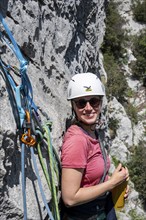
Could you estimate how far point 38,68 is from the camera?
354 cm

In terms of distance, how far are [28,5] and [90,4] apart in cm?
333

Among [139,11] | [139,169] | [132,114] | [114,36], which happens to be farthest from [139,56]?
[139,169]

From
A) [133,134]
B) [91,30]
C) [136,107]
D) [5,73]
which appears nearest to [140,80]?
[136,107]

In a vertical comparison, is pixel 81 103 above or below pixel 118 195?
above

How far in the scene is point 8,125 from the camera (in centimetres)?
248

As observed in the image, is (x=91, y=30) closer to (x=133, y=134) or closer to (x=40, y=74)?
(x=40, y=74)

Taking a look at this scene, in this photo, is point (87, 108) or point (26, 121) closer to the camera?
point (26, 121)

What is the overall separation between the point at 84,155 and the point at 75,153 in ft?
0.26

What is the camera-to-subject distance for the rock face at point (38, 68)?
8.29 feet

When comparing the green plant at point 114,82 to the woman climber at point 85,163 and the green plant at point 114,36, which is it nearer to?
the green plant at point 114,36

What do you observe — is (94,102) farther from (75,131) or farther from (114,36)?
(114,36)

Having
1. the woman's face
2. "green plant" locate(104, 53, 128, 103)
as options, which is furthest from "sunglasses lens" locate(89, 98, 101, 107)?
"green plant" locate(104, 53, 128, 103)

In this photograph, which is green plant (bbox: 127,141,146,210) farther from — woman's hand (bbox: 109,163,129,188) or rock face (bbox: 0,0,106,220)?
woman's hand (bbox: 109,163,129,188)

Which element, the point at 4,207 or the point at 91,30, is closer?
the point at 4,207
